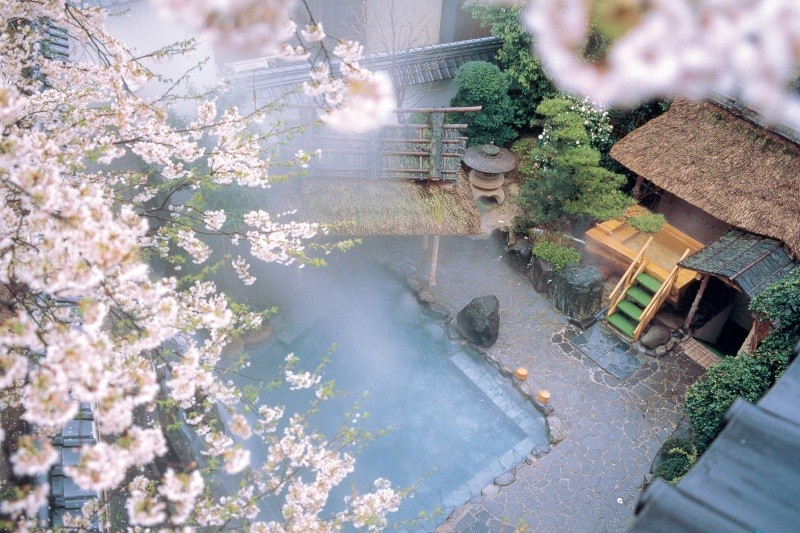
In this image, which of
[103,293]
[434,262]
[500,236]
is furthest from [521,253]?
[103,293]

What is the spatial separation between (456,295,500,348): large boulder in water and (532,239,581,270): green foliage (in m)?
1.72

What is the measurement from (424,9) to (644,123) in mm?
6664

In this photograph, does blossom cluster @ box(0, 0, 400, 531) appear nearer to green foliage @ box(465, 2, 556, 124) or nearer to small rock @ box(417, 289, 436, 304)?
small rock @ box(417, 289, 436, 304)

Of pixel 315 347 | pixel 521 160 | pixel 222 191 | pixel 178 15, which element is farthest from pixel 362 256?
pixel 178 15

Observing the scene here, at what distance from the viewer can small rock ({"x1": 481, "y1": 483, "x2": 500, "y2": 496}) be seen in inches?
360

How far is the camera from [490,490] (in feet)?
30.1

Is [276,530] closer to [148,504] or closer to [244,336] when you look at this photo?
[148,504]

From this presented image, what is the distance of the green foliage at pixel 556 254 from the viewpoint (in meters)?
12.2

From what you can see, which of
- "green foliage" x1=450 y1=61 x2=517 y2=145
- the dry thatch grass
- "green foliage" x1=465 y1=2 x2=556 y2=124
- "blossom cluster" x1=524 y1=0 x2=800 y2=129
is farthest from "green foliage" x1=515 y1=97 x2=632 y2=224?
"blossom cluster" x1=524 y1=0 x2=800 y2=129

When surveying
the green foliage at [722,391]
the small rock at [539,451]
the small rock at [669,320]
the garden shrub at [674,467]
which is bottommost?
the small rock at [539,451]

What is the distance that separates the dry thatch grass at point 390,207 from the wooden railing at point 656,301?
377 centimetres

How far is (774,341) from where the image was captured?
8117mm

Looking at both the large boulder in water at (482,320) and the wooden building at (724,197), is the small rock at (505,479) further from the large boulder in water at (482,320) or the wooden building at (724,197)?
the wooden building at (724,197)

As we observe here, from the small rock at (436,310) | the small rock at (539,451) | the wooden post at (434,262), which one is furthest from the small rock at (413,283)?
the small rock at (539,451)
